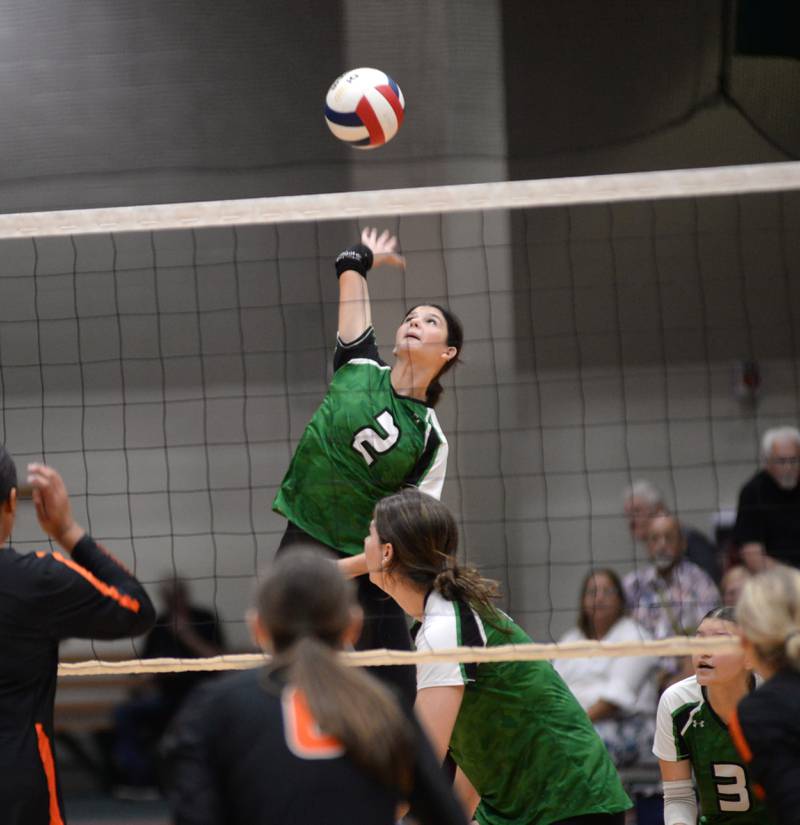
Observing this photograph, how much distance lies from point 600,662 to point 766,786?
13.1 feet

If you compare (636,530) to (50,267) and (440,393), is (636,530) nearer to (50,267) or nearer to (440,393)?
(440,393)

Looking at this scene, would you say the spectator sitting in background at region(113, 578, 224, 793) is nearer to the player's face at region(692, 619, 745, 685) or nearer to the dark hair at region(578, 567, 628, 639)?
the dark hair at region(578, 567, 628, 639)

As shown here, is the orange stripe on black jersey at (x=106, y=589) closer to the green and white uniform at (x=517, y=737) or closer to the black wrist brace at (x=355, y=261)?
the green and white uniform at (x=517, y=737)

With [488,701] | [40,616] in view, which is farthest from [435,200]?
[40,616]

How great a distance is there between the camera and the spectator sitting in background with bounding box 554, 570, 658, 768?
21.6 ft

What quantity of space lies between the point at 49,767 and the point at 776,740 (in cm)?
167

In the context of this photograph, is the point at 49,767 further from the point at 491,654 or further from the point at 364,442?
the point at 364,442

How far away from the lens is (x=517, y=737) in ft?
12.3

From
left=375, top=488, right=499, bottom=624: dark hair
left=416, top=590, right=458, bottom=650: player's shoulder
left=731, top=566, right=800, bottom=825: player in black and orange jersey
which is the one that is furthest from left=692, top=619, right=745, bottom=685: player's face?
left=731, top=566, right=800, bottom=825: player in black and orange jersey

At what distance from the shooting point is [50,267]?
28.5 feet

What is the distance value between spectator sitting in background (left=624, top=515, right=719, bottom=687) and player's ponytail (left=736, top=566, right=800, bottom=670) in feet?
12.4

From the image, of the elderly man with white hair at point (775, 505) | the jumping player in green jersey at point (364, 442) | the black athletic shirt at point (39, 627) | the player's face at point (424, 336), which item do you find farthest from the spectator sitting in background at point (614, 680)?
the black athletic shirt at point (39, 627)

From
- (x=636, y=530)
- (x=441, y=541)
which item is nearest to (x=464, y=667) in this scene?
(x=441, y=541)

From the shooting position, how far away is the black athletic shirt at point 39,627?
306 centimetres
